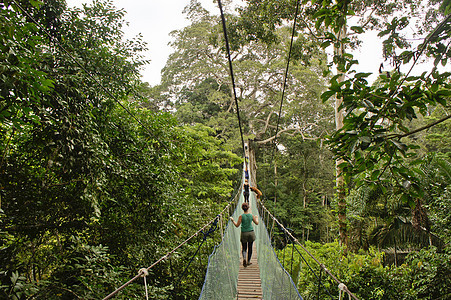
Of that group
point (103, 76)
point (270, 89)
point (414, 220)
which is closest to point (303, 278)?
point (414, 220)

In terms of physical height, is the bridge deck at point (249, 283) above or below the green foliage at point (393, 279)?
below

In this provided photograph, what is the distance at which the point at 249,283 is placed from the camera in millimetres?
2975

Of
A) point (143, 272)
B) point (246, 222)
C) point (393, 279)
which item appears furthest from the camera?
point (246, 222)

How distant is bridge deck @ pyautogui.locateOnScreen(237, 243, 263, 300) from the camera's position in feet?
8.97

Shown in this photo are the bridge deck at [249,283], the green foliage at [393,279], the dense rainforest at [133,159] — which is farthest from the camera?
the bridge deck at [249,283]

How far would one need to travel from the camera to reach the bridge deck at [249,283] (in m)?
2.73

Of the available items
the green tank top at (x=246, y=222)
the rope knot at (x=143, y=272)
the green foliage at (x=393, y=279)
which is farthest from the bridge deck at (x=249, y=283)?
the rope knot at (x=143, y=272)

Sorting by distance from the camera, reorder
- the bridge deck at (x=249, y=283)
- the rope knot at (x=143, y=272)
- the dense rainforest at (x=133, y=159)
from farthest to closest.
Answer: the bridge deck at (x=249, y=283) → the rope knot at (x=143, y=272) → the dense rainforest at (x=133, y=159)

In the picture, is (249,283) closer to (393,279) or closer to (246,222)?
(246,222)

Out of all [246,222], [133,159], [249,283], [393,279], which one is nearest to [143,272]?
[133,159]

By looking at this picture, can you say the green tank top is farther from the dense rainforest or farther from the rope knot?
the rope knot

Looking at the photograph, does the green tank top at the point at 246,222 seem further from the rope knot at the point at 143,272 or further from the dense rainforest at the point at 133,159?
the rope knot at the point at 143,272

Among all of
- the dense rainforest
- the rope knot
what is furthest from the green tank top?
the rope knot

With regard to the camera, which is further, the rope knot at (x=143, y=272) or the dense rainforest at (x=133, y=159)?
the rope knot at (x=143, y=272)
